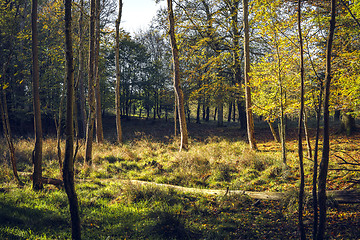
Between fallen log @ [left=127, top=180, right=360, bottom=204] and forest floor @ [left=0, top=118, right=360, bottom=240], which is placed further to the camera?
fallen log @ [left=127, top=180, right=360, bottom=204]

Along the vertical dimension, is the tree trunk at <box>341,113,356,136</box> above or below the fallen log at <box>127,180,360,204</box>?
above

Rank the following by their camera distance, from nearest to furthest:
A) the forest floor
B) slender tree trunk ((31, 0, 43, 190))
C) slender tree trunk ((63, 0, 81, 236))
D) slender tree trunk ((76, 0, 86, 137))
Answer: slender tree trunk ((63, 0, 81, 236)) < the forest floor < slender tree trunk ((76, 0, 86, 137)) < slender tree trunk ((31, 0, 43, 190))

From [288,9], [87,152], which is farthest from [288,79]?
[87,152]

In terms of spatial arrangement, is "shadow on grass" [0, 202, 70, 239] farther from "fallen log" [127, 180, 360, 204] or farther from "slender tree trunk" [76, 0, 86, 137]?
"fallen log" [127, 180, 360, 204]

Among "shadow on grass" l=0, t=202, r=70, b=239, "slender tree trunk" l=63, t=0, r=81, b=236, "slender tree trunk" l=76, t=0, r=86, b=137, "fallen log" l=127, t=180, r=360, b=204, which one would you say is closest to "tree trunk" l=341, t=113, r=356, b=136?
"fallen log" l=127, t=180, r=360, b=204

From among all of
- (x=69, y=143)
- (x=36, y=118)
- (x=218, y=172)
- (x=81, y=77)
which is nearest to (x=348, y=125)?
(x=218, y=172)

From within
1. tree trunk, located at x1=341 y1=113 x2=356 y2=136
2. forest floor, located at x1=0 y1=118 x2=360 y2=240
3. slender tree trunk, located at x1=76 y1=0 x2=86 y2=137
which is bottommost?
forest floor, located at x1=0 y1=118 x2=360 y2=240

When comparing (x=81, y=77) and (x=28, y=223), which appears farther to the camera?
(x=81, y=77)

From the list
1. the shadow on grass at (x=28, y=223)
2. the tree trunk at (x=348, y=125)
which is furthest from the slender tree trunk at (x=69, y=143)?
the tree trunk at (x=348, y=125)

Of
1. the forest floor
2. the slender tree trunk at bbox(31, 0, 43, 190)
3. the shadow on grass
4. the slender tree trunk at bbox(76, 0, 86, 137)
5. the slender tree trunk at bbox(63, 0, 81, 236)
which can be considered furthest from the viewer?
the slender tree trunk at bbox(31, 0, 43, 190)

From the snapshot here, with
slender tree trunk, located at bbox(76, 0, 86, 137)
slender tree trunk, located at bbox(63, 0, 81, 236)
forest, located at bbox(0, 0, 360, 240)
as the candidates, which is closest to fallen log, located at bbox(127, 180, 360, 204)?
forest, located at bbox(0, 0, 360, 240)

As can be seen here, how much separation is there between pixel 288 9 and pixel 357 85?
9.95 feet

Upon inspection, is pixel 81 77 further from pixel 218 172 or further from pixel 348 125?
pixel 348 125

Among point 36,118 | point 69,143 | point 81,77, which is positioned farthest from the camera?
point 81,77
